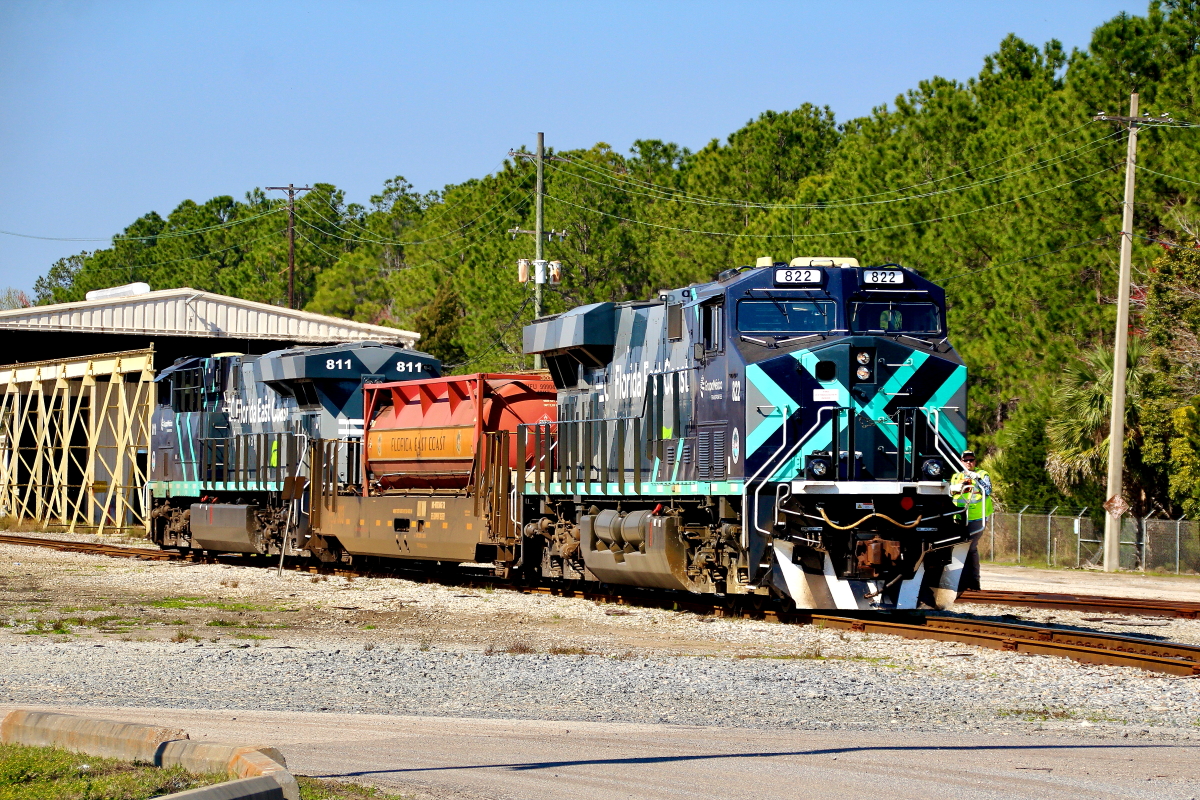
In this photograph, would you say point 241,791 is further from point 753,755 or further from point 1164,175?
point 1164,175

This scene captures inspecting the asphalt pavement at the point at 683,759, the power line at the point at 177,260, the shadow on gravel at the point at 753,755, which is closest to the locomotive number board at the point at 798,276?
the asphalt pavement at the point at 683,759

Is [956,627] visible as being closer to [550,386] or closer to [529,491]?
[529,491]

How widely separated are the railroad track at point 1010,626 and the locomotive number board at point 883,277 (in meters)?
3.93

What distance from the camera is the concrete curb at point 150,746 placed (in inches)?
267

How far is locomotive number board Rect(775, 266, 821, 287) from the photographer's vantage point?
1661 cm

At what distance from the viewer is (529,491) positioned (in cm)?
2117

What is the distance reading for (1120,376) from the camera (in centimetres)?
3050

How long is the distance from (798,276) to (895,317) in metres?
1.28

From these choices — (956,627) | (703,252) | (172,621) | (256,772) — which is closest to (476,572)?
(172,621)

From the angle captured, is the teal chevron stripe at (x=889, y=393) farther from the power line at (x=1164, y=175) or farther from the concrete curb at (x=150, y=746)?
the power line at (x=1164, y=175)

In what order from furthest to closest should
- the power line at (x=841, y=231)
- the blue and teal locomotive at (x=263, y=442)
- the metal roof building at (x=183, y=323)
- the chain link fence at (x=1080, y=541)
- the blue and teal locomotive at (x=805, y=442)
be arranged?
1. the metal roof building at (x=183, y=323)
2. the power line at (x=841, y=231)
3. the chain link fence at (x=1080, y=541)
4. the blue and teal locomotive at (x=263, y=442)
5. the blue and teal locomotive at (x=805, y=442)

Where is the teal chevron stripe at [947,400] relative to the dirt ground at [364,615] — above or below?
above

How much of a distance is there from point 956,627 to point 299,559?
679 inches

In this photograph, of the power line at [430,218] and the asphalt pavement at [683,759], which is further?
the power line at [430,218]
